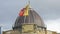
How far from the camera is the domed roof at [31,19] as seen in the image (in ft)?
283

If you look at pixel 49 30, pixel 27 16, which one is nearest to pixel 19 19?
pixel 27 16

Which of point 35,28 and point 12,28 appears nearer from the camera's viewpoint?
point 35,28

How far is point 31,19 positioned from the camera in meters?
86.6

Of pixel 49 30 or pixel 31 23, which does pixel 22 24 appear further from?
pixel 49 30

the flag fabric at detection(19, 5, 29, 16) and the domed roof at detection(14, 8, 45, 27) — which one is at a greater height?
the flag fabric at detection(19, 5, 29, 16)

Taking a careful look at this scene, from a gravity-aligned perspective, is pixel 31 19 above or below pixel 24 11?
below

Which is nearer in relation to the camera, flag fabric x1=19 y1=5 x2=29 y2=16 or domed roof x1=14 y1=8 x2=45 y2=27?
flag fabric x1=19 y1=5 x2=29 y2=16

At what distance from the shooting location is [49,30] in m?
89.0

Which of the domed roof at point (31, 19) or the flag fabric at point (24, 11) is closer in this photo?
the flag fabric at point (24, 11)

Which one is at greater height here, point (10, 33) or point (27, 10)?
point (27, 10)

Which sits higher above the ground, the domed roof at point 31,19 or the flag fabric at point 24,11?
the flag fabric at point 24,11

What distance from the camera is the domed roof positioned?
283 ft

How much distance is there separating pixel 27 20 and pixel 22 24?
274 cm

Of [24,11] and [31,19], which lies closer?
[31,19]
